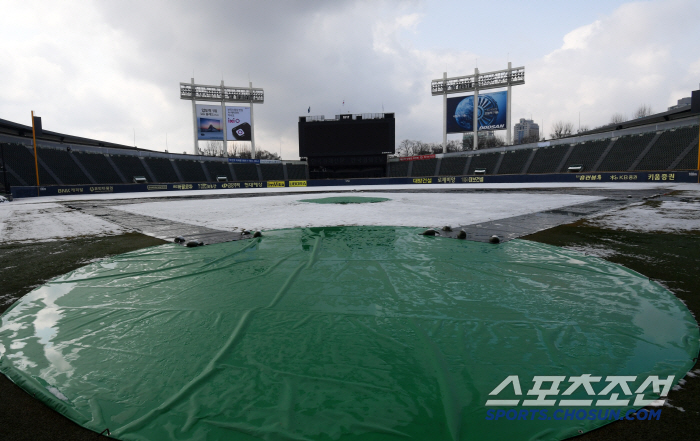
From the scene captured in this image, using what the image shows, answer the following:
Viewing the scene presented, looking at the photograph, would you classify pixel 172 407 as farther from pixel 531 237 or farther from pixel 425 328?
pixel 531 237

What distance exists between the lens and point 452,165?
50156 mm

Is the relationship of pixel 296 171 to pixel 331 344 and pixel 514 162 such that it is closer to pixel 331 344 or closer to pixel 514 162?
pixel 514 162

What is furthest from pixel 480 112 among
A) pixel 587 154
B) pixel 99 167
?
pixel 99 167

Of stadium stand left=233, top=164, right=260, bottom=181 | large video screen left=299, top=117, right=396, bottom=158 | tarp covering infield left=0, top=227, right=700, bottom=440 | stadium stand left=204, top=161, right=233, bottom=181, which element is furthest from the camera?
stadium stand left=233, top=164, right=260, bottom=181

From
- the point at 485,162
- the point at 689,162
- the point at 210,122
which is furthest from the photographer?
the point at 210,122

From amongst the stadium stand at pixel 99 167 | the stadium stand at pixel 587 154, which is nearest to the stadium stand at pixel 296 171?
the stadium stand at pixel 99 167

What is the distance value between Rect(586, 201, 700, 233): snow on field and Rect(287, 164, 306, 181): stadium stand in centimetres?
4721

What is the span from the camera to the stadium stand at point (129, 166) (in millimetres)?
41572

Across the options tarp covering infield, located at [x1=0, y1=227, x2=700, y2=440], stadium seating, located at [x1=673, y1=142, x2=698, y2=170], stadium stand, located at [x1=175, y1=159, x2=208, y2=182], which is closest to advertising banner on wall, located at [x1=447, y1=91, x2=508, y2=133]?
stadium seating, located at [x1=673, y1=142, x2=698, y2=170]

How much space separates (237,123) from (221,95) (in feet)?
14.9

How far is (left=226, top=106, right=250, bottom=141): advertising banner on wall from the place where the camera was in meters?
49.7

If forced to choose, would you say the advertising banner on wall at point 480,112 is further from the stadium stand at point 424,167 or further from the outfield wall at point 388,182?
the outfield wall at point 388,182

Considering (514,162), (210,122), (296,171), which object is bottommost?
(296,171)

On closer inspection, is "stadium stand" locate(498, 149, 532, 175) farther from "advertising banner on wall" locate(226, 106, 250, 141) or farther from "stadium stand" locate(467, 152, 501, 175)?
"advertising banner on wall" locate(226, 106, 250, 141)
